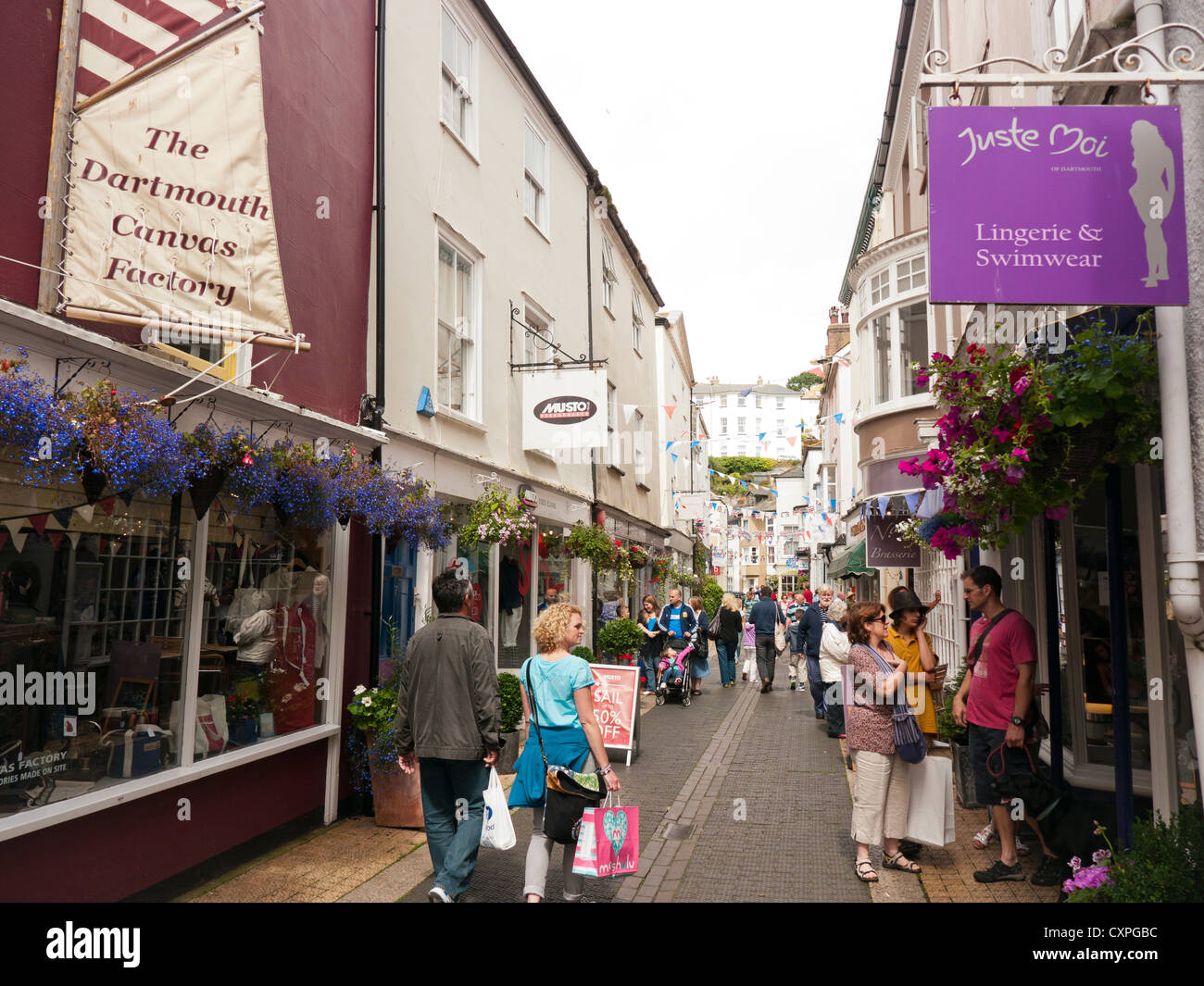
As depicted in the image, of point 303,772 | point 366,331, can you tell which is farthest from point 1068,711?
point 366,331

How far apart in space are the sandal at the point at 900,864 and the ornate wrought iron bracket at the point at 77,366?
5.79 meters

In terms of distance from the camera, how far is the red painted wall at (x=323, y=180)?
684 cm

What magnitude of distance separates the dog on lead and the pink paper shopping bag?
2.40 metres

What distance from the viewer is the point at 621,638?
13.2m

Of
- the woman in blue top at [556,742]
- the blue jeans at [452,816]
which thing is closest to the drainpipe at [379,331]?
the blue jeans at [452,816]

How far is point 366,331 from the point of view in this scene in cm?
802

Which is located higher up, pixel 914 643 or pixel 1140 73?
pixel 1140 73

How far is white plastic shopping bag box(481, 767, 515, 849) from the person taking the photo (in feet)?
18.0

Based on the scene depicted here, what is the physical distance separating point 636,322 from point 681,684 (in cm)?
1061

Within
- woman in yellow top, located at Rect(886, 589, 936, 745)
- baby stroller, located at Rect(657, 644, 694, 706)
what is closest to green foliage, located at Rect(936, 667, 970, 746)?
woman in yellow top, located at Rect(886, 589, 936, 745)

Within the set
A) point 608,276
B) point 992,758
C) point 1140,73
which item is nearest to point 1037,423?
point 1140,73

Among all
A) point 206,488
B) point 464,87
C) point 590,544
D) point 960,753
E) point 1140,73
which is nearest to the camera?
point 1140,73

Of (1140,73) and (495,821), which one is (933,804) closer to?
(495,821)
